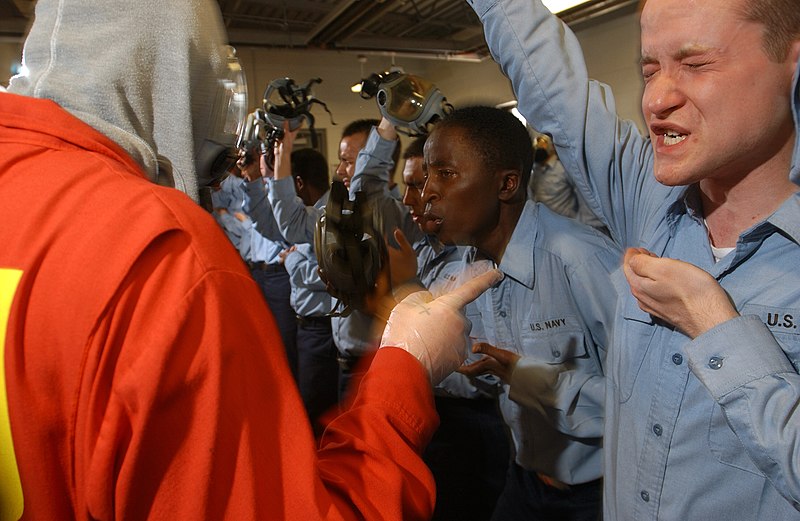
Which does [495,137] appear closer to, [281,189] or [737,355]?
[737,355]

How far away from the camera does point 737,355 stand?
2.44ft

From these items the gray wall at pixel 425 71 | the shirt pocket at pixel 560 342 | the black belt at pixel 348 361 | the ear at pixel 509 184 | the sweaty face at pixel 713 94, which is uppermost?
the gray wall at pixel 425 71

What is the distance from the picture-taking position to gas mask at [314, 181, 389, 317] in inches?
62.6

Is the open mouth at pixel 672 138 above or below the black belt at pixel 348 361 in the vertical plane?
above

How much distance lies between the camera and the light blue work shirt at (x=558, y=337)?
1.36m

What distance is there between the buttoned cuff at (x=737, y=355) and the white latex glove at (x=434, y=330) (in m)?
0.41

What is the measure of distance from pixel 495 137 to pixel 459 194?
24cm

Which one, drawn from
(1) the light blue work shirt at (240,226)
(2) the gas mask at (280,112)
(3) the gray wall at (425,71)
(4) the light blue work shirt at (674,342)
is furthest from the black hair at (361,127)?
(3) the gray wall at (425,71)

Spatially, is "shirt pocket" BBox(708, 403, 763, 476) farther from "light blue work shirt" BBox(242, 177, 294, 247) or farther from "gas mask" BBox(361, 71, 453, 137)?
"light blue work shirt" BBox(242, 177, 294, 247)

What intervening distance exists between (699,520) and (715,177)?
59 centimetres

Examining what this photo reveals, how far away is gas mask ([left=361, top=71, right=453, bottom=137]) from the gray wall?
540 cm

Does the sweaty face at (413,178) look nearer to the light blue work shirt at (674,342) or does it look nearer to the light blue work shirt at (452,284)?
the light blue work shirt at (452,284)

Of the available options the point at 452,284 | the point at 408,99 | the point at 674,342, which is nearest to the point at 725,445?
the point at 674,342

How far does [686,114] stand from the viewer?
0.85 meters
